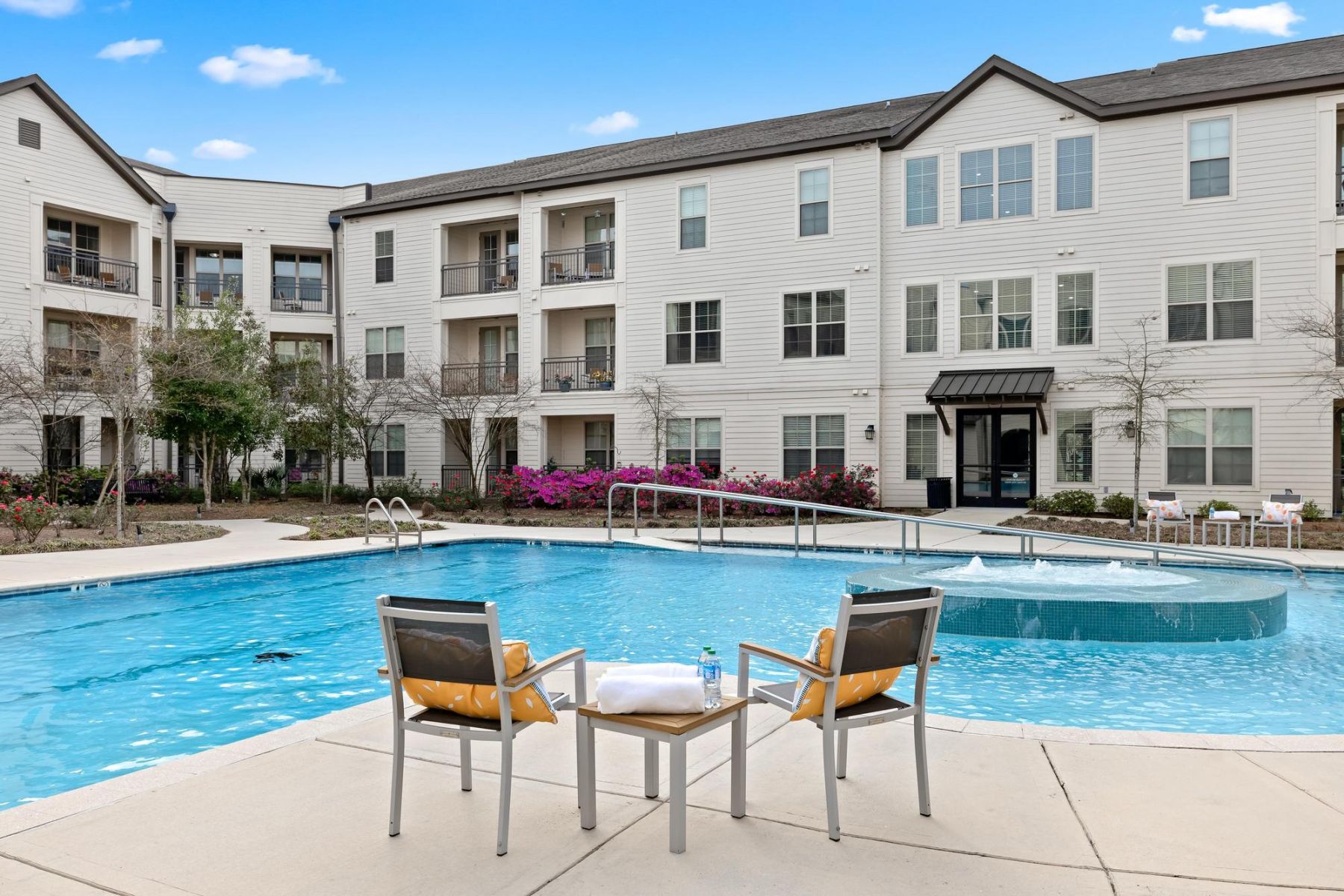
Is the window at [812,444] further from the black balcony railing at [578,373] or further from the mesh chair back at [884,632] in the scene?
the mesh chair back at [884,632]

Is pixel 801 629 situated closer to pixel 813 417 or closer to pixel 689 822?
pixel 689 822

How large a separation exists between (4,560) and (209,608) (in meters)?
4.42

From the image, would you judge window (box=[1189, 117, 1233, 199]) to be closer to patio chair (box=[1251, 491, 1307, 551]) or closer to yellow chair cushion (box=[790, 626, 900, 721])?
patio chair (box=[1251, 491, 1307, 551])

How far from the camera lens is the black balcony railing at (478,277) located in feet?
88.9

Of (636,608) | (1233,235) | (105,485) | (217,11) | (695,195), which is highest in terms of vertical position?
(217,11)

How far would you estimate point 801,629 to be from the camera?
32.4 ft

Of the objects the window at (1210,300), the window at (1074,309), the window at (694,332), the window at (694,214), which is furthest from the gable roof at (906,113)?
the window at (694,332)

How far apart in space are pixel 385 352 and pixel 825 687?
26027 mm

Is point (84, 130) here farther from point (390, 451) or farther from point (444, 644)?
point (444, 644)

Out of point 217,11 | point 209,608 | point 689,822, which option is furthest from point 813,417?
point 217,11

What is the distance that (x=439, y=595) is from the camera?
12086mm

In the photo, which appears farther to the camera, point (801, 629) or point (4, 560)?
point (4, 560)

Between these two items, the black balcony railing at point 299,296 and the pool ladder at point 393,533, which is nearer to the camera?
the pool ladder at point 393,533

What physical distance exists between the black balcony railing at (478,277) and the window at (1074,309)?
572 inches
